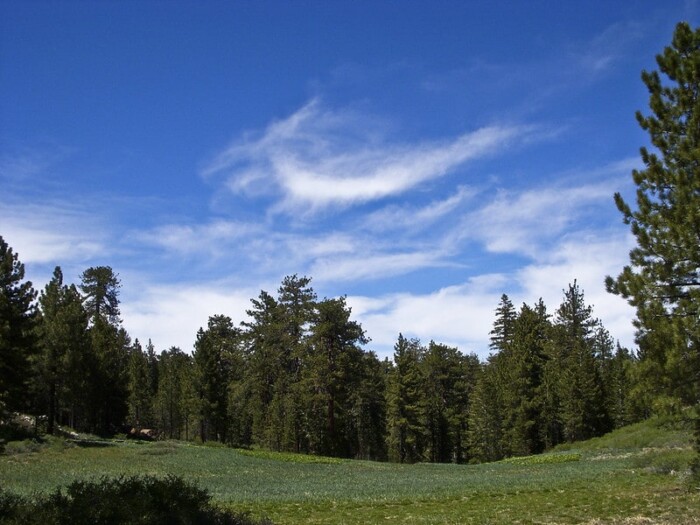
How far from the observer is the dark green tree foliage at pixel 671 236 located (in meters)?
14.4

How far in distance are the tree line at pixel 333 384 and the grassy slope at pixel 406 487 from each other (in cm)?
1201

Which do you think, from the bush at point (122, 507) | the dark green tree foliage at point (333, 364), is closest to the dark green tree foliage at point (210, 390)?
the dark green tree foliage at point (333, 364)

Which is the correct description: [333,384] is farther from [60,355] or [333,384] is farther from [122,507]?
[122,507]

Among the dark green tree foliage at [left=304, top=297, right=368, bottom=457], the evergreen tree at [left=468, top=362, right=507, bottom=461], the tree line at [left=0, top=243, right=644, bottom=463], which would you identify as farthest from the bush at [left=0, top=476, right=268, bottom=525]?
the evergreen tree at [left=468, top=362, right=507, bottom=461]

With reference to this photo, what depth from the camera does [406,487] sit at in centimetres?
2594

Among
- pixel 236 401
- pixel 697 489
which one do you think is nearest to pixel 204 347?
pixel 236 401

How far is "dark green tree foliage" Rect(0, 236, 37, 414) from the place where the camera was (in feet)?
112

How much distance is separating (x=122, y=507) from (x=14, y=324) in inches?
1337

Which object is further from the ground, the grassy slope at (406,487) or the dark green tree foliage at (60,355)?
the dark green tree foliage at (60,355)

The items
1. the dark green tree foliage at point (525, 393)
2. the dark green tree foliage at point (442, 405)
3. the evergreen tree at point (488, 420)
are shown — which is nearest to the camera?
the dark green tree foliage at point (525, 393)

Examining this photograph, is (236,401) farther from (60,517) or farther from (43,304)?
(60,517)

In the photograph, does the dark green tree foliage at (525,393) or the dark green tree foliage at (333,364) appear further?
the dark green tree foliage at (525,393)

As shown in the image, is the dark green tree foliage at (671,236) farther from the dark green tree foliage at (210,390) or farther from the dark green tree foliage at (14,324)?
the dark green tree foliage at (210,390)

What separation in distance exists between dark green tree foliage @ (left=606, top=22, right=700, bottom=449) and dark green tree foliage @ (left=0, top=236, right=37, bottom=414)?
3229 cm
